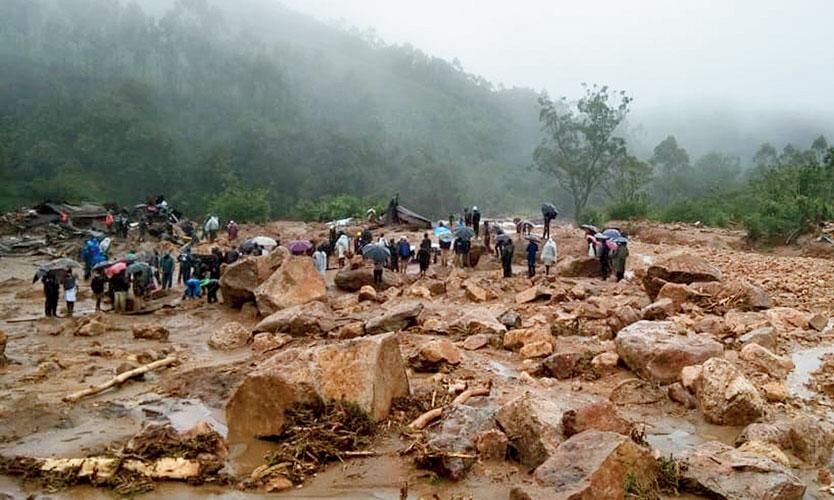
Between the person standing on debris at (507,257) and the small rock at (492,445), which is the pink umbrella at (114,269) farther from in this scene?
the small rock at (492,445)

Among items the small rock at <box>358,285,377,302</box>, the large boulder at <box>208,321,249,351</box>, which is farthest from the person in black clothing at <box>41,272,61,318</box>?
the small rock at <box>358,285,377,302</box>

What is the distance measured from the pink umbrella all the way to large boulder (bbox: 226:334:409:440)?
9.37m

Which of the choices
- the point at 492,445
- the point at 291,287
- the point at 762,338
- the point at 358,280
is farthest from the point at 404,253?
the point at 492,445

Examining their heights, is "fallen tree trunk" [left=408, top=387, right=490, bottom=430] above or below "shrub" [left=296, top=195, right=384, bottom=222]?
below

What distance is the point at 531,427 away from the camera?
6.91 m

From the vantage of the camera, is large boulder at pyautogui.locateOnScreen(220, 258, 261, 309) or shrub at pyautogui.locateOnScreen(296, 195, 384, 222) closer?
large boulder at pyautogui.locateOnScreen(220, 258, 261, 309)

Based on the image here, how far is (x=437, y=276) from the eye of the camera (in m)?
18.2

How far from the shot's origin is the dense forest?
4006 cm

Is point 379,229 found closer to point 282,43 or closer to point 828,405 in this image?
point 828,405

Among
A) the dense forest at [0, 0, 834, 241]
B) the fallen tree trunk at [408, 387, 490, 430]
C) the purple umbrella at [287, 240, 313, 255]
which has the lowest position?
the fallen tree trunk at [408, 387, 490, 430]

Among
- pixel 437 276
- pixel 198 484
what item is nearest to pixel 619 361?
pixel 198 484

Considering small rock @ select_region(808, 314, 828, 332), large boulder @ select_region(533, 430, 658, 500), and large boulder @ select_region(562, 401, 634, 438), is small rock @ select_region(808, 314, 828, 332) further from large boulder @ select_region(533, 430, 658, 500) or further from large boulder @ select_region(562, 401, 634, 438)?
large boulder @ select_region(533, 430, 658, 500)

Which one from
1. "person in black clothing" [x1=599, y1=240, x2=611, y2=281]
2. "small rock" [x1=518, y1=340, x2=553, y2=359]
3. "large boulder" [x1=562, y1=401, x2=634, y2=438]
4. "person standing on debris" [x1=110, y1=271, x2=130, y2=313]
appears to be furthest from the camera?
"person in black clothing" [x1=599, y1=240, x2=611, y2=281]

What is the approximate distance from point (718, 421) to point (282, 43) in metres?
95.5
